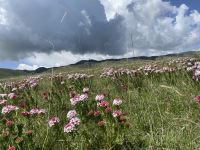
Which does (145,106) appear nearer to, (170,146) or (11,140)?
(170,146)

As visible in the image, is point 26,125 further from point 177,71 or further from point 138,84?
point 177,71

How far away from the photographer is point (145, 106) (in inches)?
304

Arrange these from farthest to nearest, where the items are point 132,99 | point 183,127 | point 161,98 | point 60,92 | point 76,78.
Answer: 1. point 76,78
2. point 60,92
3. point 132,99
4. point 161,98
5. point 183,127

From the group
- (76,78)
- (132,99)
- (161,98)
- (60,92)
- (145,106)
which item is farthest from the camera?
(76,78)

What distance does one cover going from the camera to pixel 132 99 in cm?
927

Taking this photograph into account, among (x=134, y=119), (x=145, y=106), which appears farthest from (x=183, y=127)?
(x=145, y=106)

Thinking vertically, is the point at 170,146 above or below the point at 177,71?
below

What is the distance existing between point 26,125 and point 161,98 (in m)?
3.08

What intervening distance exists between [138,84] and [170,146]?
660cm

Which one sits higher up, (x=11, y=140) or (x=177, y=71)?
(x=177, y=71)

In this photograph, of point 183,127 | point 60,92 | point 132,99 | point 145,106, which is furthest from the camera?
point 60,92

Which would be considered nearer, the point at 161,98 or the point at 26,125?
the point at 26,125

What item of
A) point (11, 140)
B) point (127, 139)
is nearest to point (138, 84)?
point (127, 139)

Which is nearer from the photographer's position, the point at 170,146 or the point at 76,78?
the point at 170,146
